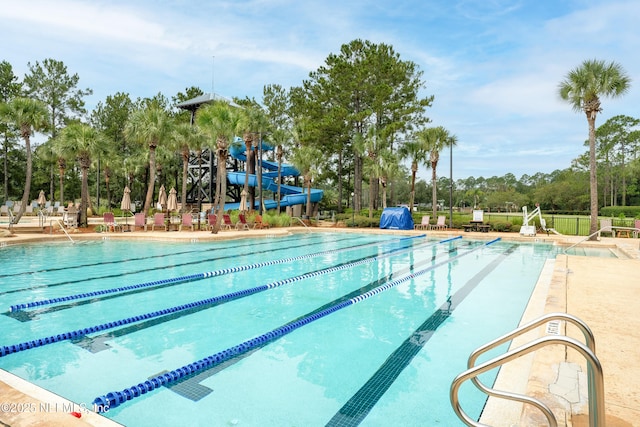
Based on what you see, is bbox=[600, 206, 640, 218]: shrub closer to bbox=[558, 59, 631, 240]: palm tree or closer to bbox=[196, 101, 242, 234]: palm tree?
bbox=[558, 59, 631, 240]: palm tree

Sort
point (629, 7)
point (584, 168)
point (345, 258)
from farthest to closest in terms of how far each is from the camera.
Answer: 1. point (584, 168)
2. point (629, 7)
3. point (345, 258)

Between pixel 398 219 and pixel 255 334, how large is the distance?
17820 millimetres

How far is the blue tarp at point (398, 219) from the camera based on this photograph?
2173 centimetres

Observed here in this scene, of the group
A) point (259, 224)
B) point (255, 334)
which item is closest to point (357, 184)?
point (259, 224)

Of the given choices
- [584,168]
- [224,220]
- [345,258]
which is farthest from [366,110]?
[584,168]

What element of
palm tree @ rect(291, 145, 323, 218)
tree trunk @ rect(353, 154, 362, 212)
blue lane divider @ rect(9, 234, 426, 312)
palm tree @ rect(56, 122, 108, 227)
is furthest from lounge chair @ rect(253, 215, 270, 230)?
tree trunk @ rect(353, 154, 362, 212)

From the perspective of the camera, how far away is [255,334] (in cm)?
488

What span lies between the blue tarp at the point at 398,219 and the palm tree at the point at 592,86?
8.77 meters

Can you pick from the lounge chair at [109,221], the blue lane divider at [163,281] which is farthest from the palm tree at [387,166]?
the lounge chair at [109,221]

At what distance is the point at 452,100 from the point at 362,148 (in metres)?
9.65

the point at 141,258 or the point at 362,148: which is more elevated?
the point at 362,148

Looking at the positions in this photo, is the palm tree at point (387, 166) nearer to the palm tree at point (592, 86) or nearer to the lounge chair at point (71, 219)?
the palm tree at point (592, 86)

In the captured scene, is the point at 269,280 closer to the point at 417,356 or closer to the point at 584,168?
the point at 417,356

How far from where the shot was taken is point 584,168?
58094 mm
